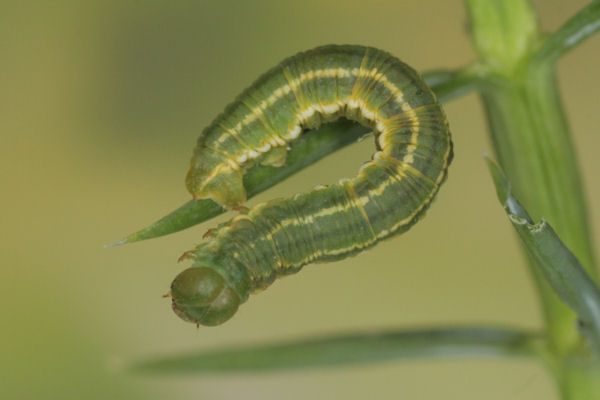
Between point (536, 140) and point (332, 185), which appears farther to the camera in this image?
point (332, 185)

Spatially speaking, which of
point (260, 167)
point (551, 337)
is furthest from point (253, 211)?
point (551, 337)

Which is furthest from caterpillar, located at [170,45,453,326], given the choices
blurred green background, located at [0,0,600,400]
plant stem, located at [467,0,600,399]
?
blurred green background, located at [0,0,600,400]

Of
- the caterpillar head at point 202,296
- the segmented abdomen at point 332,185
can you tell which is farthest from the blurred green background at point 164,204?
the caterpillar head at point 202,296

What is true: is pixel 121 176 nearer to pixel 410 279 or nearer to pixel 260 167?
pixel 410 279

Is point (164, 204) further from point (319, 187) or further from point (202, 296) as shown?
point (202, 296)

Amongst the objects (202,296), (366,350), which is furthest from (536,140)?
(202,296)

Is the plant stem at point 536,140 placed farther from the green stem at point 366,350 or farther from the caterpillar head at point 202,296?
the caterpillar head at point 202,296

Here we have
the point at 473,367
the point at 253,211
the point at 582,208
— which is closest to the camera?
the point at 582,208
